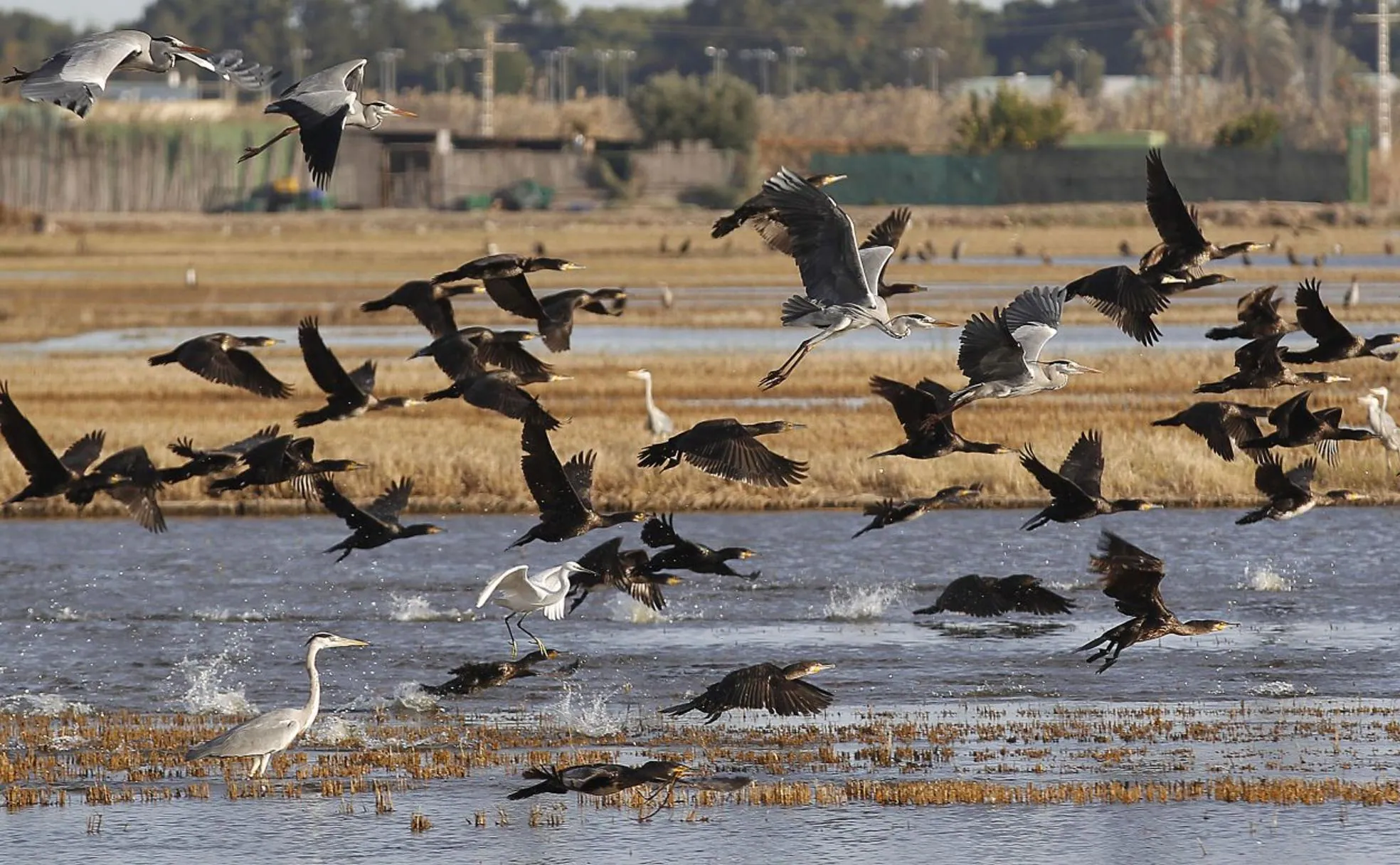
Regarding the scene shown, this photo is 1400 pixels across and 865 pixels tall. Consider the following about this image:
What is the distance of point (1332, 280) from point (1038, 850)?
133ft

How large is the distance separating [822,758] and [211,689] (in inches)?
180

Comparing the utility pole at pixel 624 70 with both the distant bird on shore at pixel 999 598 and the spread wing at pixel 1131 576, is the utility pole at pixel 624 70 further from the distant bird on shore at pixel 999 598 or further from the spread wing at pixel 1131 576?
the spread wing at pixel 1131 576

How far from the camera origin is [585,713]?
1474cm

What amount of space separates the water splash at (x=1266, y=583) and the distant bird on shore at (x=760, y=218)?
7305mm

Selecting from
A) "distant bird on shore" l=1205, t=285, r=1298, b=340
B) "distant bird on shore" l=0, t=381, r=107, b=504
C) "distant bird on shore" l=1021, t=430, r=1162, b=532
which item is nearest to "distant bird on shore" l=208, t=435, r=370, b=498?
"distant bird on shore" l=0, t=381, r=107, b=504

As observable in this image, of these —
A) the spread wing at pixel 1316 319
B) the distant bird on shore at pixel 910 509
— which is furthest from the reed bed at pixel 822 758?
the spread wing at pixel 1316 319

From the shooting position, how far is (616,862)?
38.1 feet

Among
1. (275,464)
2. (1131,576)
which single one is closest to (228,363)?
(275,464)

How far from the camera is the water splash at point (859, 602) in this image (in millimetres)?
18516

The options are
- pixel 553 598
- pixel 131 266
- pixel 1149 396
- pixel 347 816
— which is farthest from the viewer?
pixel 131 266

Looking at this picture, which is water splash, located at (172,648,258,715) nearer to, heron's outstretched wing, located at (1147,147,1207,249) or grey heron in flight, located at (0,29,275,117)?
grey heron in flight, located at (0,29,275,117)

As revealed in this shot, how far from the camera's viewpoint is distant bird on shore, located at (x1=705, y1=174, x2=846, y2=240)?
493 inches

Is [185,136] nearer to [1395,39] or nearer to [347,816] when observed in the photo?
[347,816]

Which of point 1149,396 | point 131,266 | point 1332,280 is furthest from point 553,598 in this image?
point 131,266
